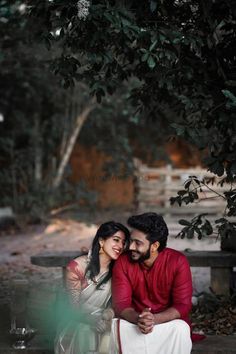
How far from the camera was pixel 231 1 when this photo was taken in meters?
4.37

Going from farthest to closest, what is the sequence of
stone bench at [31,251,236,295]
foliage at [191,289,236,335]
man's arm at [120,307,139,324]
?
stone bench at [31,251,236,295]
foliage at [191,289,236,335]
man's arm at [120,307,139,324]

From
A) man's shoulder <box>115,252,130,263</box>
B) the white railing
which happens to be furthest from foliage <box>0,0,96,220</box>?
man's shoulder <box>115,252,130,263</box>

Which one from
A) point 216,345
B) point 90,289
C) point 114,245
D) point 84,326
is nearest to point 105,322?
point 84,326

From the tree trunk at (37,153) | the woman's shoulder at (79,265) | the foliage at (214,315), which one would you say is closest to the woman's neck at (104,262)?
the woman's shoulder at (79,265)

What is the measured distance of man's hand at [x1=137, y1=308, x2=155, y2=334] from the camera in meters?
3.85

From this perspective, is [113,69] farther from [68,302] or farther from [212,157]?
[68,302]

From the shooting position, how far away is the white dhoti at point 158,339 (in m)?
3.90

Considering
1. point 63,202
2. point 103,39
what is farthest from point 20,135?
point 103,39

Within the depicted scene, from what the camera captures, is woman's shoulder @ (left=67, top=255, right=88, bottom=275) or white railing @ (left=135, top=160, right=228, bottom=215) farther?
white railing @ (left=135, top=160, right=228, bottom=215)

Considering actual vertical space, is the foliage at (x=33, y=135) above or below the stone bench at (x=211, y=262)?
above

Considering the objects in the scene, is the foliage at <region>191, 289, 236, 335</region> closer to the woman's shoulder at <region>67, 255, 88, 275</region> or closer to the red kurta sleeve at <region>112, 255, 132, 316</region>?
the red kurta sleeve at <region>112, 255, 132, 316</region>

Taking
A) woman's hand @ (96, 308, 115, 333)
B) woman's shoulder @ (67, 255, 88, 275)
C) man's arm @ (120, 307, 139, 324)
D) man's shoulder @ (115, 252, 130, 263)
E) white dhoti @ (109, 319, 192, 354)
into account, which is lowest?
white dhoti @ (109, 319, 192, 354)

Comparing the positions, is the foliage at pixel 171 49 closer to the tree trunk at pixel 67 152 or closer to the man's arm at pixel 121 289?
the man's arm at pixel 121 289

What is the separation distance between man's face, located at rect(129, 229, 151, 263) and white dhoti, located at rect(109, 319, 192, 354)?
0.45m
